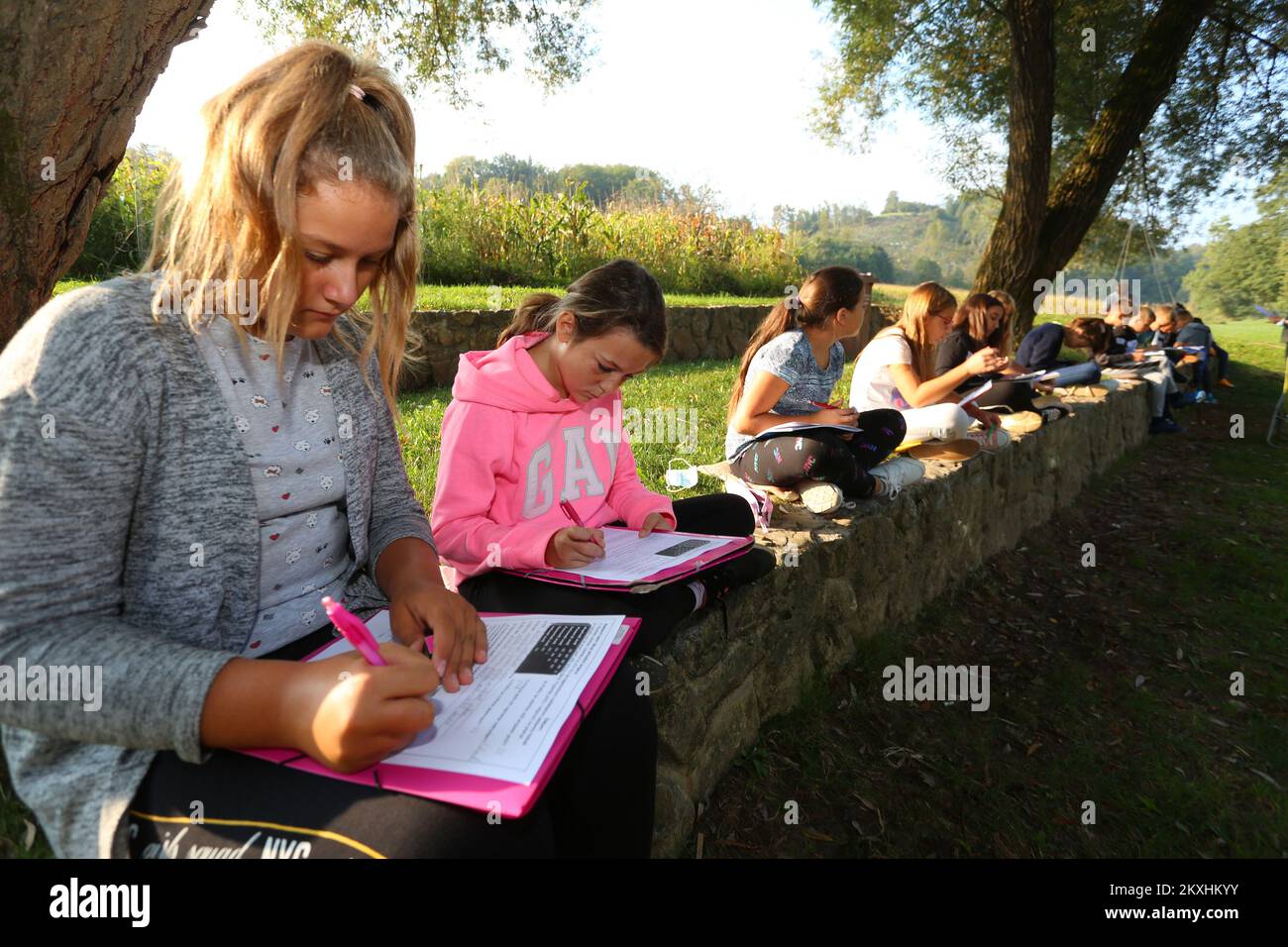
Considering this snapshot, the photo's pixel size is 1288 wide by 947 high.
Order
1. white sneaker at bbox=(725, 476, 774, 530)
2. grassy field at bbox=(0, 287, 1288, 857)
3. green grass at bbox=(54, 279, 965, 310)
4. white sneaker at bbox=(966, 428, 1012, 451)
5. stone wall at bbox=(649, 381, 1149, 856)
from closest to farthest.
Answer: stone wall at bbox=(649, 381, 1149, 856)
grassy field at bbox=(0, 287, 1288, 857)
white sneaker at bbox=(725, 476, 774, 530)
white sneaker at bbox=(966, 428, 1012, 451)
green grass at bbox=(54, 279, 965, 310)

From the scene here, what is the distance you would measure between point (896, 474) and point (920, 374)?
1223 mm

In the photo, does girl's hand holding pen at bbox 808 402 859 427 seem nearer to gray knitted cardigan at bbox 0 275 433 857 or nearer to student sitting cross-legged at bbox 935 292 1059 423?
student sitting cross-legged at bbox 935 292 1059 423

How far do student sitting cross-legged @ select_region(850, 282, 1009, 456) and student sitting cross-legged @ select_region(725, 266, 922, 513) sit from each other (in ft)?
1.80

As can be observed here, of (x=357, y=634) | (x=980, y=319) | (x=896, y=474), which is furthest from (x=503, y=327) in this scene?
(x=357, y=634)

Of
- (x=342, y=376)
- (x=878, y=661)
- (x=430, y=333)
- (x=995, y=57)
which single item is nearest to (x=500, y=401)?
(x=342, y=376)

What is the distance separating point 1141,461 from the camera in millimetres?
8359

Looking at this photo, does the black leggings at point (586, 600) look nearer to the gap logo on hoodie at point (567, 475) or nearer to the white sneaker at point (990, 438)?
the gap logo on hoodie at point (567, 475)

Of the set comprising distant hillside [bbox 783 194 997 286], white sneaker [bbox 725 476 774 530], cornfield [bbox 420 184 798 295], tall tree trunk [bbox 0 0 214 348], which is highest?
distant hillside [bbox 783 194 997 286]

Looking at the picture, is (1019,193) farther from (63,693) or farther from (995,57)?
(63,693)

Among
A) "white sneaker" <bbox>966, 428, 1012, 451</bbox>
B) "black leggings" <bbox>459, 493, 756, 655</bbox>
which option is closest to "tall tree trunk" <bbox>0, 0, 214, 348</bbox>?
"black leggings" <bbox>459, 493, 756, 655</bbox>

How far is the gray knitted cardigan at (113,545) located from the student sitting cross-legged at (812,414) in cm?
246

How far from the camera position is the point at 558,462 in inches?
90.0

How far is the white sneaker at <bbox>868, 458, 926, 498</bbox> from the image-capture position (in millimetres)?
3727

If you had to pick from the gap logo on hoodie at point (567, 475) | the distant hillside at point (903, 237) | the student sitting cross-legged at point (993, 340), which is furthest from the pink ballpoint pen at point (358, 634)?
the distant hillside at point (903, 237)
